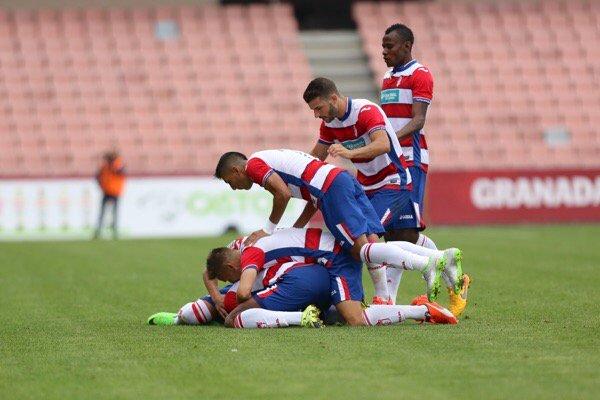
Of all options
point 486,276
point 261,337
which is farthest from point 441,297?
point 261,337

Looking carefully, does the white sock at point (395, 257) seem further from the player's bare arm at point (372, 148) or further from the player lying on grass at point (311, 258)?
the player's bare arm at point (372, 148)

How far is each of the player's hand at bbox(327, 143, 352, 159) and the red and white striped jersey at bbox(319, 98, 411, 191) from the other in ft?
1.41

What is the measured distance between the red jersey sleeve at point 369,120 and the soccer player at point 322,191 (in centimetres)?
46

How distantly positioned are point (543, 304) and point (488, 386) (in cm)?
449

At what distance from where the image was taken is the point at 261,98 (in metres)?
30.4

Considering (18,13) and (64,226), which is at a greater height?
(18,13)

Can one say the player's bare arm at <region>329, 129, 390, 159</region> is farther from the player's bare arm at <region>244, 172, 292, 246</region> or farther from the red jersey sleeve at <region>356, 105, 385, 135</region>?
the player's bare arm at <region>244, 172, 292, 246</region>

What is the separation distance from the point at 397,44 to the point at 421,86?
0.40 m

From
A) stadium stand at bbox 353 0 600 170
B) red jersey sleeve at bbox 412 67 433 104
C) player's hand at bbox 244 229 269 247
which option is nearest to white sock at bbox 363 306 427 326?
player's hand at bbox 244 229 269 247

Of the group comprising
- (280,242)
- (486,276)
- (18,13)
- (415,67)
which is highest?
(18,13)

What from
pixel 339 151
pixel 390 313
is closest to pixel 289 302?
pixel 390 313

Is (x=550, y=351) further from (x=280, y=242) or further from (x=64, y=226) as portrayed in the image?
(x=64, y=226)

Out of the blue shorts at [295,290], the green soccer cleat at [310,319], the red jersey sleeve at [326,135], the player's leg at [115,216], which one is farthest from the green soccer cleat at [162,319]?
the player's leg at [115,216]

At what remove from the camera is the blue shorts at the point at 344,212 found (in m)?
9.65
